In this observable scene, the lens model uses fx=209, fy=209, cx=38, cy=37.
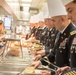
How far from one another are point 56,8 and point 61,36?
1.55 ft

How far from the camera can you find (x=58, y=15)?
2191mm

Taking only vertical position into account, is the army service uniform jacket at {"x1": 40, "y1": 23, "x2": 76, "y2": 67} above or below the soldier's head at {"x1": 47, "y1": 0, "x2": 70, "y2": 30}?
below

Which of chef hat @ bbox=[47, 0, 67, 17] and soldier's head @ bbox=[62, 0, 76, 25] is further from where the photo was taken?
chef hat @ bbox=[47, 0, 67, 17]

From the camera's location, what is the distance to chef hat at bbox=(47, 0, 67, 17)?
2233 mm

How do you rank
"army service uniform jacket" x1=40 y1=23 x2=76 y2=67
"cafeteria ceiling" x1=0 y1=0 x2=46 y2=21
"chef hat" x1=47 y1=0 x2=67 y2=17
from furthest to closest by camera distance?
"cafeteria ceiling" x1=0 y1=0 x2=46 y2=21 → "chef hat" x1=47 y1=0 x2=67 y2=17 → "army service uniform jacket" x1=40 y1=23 x2=76 y2=67

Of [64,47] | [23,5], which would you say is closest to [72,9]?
[64,47]

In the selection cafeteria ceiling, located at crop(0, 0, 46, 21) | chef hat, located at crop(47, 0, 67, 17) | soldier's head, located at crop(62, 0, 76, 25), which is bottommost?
soldier's head, located at crop(62, 0, 76, 25)

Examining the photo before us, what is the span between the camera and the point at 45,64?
7.59 ft

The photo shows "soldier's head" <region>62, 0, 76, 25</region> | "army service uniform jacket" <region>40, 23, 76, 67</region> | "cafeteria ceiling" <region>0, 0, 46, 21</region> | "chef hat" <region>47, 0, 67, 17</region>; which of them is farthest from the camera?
"cafeteria ceiling" <region>0, 0, 46, 21</region>

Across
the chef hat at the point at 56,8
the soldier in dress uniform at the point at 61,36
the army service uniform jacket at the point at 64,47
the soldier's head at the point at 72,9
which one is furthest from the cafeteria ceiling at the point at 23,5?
the soldier's head at the point at 72,9

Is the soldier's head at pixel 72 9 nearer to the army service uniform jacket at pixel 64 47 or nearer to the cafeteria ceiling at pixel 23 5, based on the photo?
the army service uniform jacket at pixel 64 47

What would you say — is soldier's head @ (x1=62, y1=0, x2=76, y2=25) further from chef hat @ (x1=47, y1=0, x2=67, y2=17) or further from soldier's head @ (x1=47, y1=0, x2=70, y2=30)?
chef hat @ (x1=47, y1=0, x2=67, y2=17)

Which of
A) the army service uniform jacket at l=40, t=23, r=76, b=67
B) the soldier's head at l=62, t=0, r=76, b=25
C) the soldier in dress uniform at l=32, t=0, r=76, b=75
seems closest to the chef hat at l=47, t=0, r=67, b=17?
the soldier in dress uniform at l=32, t=0, r=76, b=75

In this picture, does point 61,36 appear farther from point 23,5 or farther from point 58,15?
point 23,5
